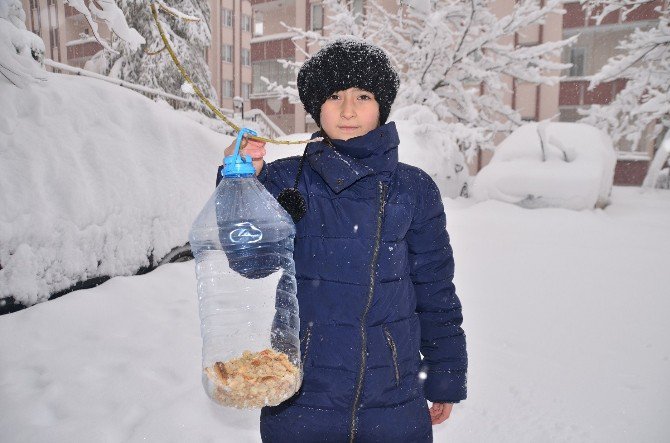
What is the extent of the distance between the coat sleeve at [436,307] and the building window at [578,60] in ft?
90.9

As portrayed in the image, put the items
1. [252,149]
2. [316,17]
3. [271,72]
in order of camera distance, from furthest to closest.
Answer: [271,72]
[316,17]
[252,149]

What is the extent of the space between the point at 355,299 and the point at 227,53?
38.1m

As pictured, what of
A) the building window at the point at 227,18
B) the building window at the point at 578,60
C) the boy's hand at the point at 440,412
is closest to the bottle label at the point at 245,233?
the boy's hand at the point at 440,412

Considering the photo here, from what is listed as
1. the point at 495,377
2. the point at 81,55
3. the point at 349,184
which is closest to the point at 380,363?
the point at 349,184

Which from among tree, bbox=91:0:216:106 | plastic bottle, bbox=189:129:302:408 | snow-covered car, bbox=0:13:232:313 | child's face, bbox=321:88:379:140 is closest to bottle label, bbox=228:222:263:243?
plastic bottle, bbox=189:129:302:408

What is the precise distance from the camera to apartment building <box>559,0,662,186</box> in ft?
71.6

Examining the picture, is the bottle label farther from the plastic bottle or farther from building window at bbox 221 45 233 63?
building window at bbox 221 45 233 63

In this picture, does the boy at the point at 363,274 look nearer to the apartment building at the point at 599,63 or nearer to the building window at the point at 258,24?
the apartment building at the point at 599,63

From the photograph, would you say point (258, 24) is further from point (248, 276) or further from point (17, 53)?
point (248, 276)

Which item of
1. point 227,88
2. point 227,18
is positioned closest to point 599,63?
point 227,88

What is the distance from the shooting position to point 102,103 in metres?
4.15

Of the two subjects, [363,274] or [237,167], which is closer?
[237,167]

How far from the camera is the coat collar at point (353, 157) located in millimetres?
1518

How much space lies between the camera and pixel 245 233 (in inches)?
58.9
